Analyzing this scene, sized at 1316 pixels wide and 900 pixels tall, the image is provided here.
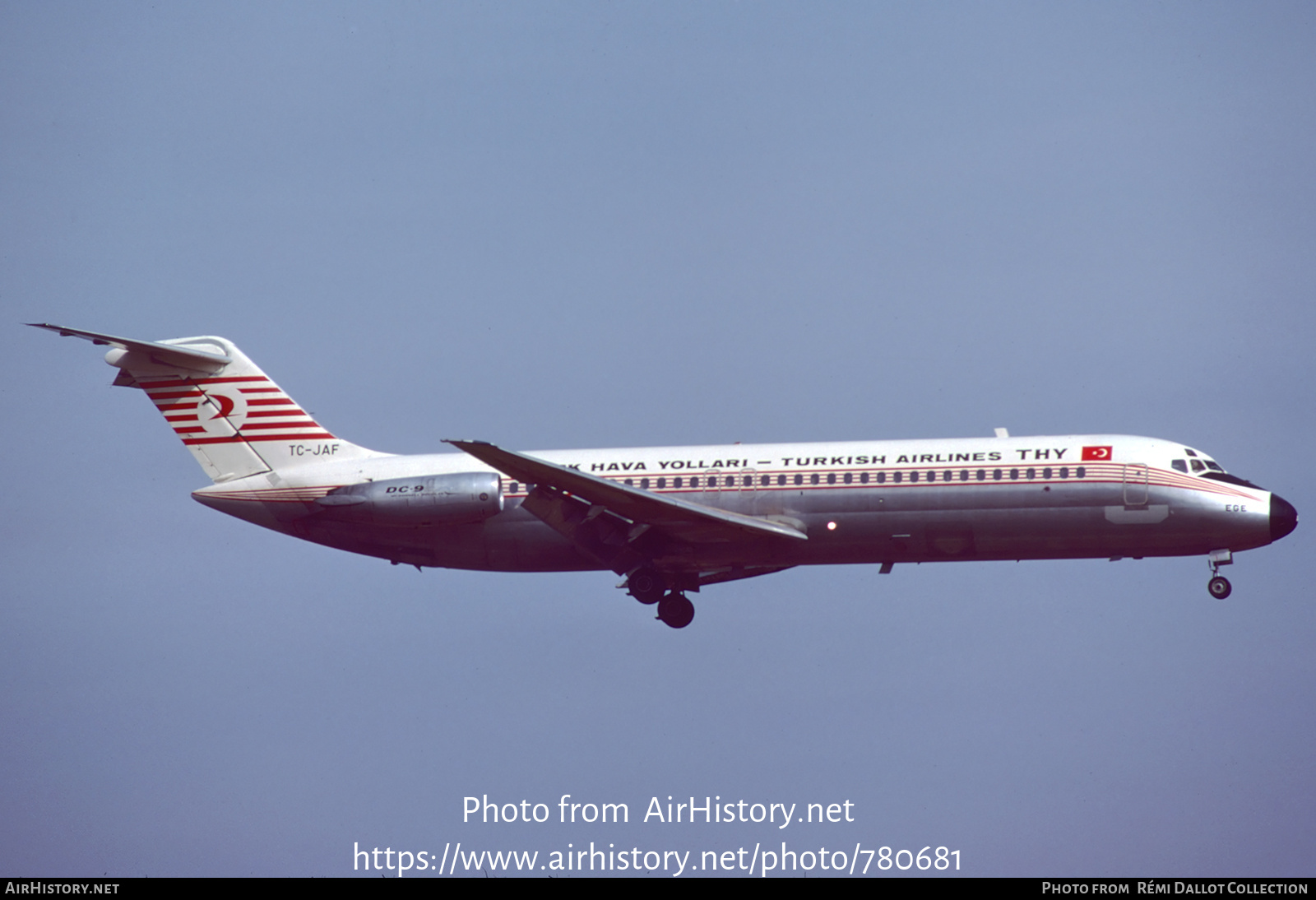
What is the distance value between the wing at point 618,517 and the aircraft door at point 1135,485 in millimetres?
7374

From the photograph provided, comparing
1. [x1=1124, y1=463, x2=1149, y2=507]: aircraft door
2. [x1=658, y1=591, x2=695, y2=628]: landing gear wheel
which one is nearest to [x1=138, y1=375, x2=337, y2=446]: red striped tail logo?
[x1=658, y1=591, x2=695, y2=628]: landing gear wheel

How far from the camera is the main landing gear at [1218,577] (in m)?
38.8

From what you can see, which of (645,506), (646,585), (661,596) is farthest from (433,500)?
(661,596)

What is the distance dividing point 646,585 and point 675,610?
1.11 m

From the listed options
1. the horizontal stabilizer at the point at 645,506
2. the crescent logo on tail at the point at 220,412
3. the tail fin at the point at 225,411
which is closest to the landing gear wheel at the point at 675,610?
the horizontal stabilizer at the point at 645,506

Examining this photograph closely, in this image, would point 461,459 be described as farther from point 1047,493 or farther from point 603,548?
point 1047,493

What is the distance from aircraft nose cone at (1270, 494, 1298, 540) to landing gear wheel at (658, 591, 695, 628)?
13.7 metres

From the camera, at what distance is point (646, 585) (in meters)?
40.9

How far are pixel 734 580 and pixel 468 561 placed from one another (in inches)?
261

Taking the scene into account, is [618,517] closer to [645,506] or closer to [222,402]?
[645,506]

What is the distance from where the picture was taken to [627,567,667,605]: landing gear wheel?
1607 inches

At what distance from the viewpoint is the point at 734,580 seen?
1656 inches
